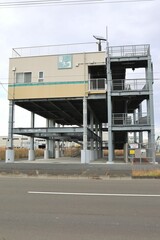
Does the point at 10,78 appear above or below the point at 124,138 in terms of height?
above

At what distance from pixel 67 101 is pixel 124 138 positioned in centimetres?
1097

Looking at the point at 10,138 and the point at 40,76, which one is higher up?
the point at 40,76

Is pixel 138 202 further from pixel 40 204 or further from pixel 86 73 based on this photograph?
pixel 86 73

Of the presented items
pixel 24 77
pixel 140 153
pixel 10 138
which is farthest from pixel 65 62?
pixel 140 153

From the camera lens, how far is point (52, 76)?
3497cm

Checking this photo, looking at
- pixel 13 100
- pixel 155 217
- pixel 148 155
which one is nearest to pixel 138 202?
pixel 155 217

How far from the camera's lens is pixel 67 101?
36.0 metres

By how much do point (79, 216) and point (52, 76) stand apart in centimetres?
2919

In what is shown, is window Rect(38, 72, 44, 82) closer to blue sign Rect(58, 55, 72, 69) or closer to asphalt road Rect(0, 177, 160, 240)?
blue sign Rect(58, 55, 72, 69)

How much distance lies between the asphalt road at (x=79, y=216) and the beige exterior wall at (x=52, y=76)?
24.7 meters

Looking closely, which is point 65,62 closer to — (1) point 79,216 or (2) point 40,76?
(2) point 40,76

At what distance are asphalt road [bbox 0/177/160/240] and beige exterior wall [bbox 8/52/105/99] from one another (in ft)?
81.0

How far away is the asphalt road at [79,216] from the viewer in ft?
18.2

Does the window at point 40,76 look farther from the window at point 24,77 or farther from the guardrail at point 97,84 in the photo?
the guardrail at point 97,84
